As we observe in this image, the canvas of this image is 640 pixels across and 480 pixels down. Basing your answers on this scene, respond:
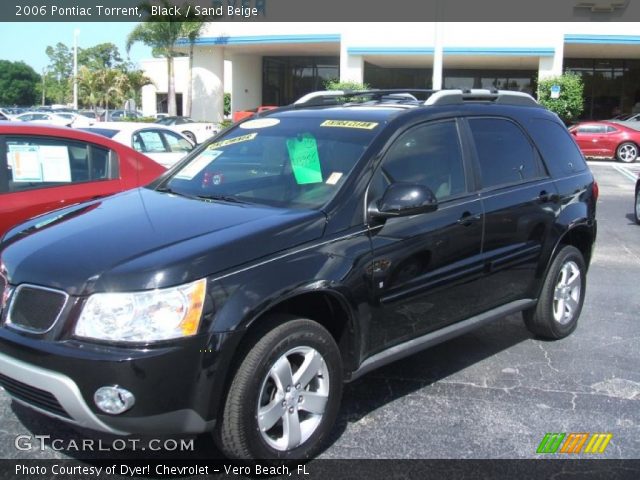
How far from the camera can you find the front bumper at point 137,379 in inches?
109

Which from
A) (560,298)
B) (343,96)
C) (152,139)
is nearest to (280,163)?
(343,96)

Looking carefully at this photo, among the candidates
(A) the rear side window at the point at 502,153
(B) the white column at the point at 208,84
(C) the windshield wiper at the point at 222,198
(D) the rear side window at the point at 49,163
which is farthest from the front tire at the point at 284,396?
(B) the white column at the point at 208,84

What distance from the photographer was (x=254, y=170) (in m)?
4.17

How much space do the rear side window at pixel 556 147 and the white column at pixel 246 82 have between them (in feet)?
120

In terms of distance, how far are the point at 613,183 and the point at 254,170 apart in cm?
1577

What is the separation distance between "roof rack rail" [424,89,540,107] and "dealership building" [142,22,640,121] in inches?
954

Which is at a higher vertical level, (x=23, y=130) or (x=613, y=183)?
(x=23, y=130)

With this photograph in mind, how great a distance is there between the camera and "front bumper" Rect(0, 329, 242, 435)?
2775mm

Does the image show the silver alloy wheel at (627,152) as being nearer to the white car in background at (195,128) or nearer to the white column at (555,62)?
the white column at (555,62)

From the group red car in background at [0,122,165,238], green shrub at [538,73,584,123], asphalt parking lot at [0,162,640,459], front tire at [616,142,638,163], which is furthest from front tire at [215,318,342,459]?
green shrub at [538,73,584,123]

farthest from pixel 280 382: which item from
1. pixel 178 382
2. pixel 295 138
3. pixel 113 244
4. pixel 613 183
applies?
pixel 613 183

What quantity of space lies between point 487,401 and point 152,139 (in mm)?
9153

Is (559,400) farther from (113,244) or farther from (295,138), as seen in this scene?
(113,244)

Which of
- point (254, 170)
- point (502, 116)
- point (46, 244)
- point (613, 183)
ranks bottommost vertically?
point (613, 183)
